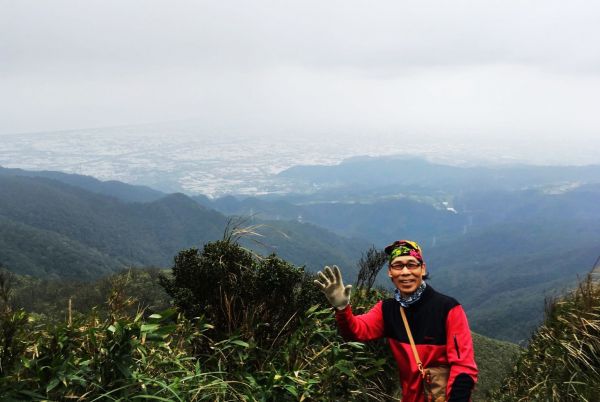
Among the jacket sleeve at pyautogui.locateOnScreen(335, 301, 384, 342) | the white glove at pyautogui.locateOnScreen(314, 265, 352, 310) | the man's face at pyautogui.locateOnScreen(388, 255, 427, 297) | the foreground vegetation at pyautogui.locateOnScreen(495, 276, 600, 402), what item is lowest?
the foreground vegetation at pyautogui.locateOnScreen(495, 276, 600, 402)

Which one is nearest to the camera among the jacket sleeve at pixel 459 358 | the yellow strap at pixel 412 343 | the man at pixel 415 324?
the jacket sleeve at pixel 459 358

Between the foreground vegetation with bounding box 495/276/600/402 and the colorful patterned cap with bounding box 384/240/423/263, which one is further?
the foreground vegetation with bounding box 495/276/600/402

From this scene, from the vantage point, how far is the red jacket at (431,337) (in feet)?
11.6

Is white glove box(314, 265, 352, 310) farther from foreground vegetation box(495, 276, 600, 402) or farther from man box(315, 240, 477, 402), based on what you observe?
foreground vegetation box(495, 276, 600, 402)

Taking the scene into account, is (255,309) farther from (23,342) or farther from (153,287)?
(153,287)

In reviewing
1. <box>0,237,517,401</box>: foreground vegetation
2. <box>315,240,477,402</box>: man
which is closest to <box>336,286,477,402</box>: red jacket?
<box>315,240,477,402</box>: man

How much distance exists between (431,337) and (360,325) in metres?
0.71

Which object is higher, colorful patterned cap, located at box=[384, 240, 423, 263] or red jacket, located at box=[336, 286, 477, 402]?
colorful patterned cap, located at box=[384, 240, 423, 263]

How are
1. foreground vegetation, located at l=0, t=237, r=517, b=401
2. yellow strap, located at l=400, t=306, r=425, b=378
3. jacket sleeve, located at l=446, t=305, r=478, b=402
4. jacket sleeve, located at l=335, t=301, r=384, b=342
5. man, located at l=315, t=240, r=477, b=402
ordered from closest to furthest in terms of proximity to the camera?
foreground vegetation, located at l=0, t=237, r=517, b=401 < jacket sleeve, located at l=446, t=305, r=478, b=402 < man, located at l=315, t=240, r=477, b=402 < yellow strap, located at l=400, t=306, r=425, b=378 < jacket sleeve, located at l=335, t=301, r=384, b=342

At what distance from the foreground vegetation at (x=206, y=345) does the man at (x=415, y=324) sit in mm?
453

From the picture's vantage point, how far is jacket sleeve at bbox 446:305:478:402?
11.4 feet

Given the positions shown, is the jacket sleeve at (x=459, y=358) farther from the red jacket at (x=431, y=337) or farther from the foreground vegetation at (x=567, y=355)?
the foreground vegetation at (x=567, y=355)

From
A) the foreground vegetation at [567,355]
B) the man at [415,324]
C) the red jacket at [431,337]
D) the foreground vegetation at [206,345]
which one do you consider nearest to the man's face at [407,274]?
the man at [415,324]

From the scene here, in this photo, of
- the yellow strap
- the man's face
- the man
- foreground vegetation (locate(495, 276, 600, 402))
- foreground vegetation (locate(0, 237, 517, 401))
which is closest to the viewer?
foreground vegetation (locate(0, 237, 517, 401))
